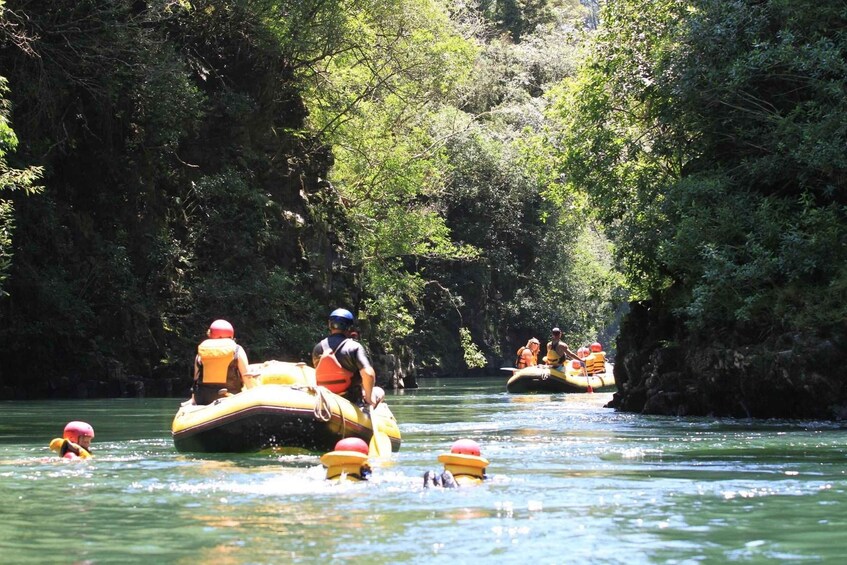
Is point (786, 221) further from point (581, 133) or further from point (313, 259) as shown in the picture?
point (313, 259)

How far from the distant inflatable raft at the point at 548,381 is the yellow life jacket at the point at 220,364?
17174mm

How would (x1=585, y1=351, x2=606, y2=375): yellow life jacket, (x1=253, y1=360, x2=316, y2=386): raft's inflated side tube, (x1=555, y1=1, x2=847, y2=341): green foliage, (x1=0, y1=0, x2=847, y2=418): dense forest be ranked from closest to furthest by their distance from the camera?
1. (x1=253, y1=360, x2=316, y2=386): raft's inflated side tube
2. (x1=555, y1=1, x2=847, y2=341): green foliage
3. (x1=0, y1=0, x2=847, y2=418): dense forest
4. (x1=585, y1=351, x2=606, y2=375): yellow life jacket

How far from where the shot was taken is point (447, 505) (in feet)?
24.9

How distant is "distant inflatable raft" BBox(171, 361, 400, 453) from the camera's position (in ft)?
35.8

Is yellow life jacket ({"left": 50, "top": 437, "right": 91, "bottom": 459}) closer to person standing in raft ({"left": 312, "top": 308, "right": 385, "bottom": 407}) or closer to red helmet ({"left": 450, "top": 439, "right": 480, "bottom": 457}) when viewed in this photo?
person standing in raft ({"left": 312, "top": 308, "right": 385, "bottom": 407})

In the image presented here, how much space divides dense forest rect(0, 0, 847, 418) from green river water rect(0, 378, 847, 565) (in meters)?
4.16

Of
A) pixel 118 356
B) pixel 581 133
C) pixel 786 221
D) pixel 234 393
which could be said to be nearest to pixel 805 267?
pixel 786 221

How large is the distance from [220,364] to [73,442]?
175cm

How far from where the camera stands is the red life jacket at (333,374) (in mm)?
11375

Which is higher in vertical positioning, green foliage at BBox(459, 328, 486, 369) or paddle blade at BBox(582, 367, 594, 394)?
green foliage at BBox(459, 328, 486, 369)

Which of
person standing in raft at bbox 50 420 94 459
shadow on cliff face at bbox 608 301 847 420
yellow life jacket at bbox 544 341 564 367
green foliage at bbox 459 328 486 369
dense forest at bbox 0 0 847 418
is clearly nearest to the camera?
person standing in raft at bbox 50 420 94 459

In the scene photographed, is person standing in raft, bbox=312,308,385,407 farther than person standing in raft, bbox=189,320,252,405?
No

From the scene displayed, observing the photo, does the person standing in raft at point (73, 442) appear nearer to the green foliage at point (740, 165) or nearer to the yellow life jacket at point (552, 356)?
the green foliage at point (740, 165)

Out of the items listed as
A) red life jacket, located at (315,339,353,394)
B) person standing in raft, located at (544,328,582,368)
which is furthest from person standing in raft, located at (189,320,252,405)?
person standing in raft, located at (544,328,582,368)
